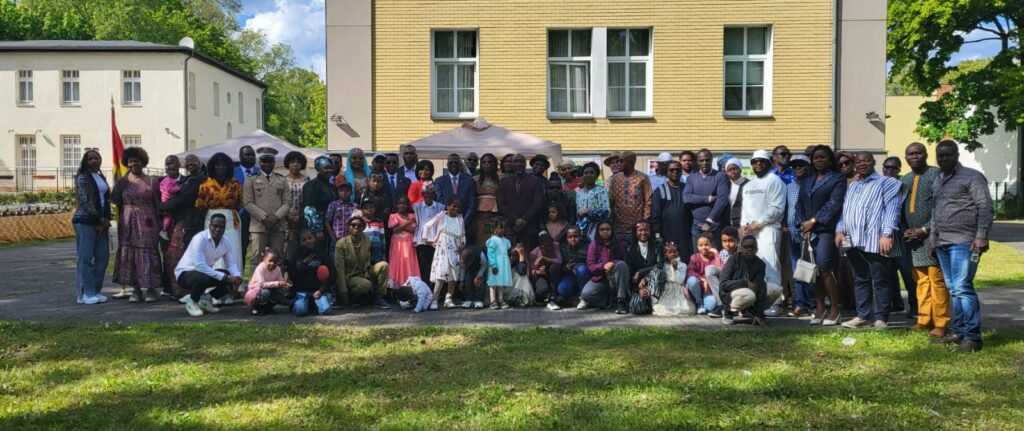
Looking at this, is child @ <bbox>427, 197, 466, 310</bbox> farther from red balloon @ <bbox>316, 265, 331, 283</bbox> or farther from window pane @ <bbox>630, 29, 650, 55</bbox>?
window pane @ <bbox>630, 29, 650, 55</bbox>

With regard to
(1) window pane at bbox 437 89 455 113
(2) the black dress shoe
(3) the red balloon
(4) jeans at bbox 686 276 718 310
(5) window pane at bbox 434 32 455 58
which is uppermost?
(5) window pane at bbox 434 32 455 58

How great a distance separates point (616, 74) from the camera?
1698 cm

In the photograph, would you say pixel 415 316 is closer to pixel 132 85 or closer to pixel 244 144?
pixel 244 144

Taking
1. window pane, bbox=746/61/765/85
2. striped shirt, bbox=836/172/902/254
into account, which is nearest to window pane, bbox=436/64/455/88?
window pane, bbox=746/61/765/85

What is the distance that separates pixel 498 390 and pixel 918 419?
2753 mm

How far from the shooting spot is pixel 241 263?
1021cm

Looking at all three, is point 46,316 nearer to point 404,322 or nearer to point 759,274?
point 404,322

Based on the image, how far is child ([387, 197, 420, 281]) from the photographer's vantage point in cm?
989

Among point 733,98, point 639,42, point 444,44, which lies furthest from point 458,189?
point 733,98

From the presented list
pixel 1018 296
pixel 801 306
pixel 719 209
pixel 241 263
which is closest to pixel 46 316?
pixel 241 263

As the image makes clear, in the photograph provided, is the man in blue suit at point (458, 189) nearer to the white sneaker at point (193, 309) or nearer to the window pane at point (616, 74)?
the white sneaker at point (193, 309)

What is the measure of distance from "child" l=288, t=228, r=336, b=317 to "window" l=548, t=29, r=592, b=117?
8469 mm

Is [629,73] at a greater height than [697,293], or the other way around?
[629,73]

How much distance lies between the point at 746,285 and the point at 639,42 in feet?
31.2
